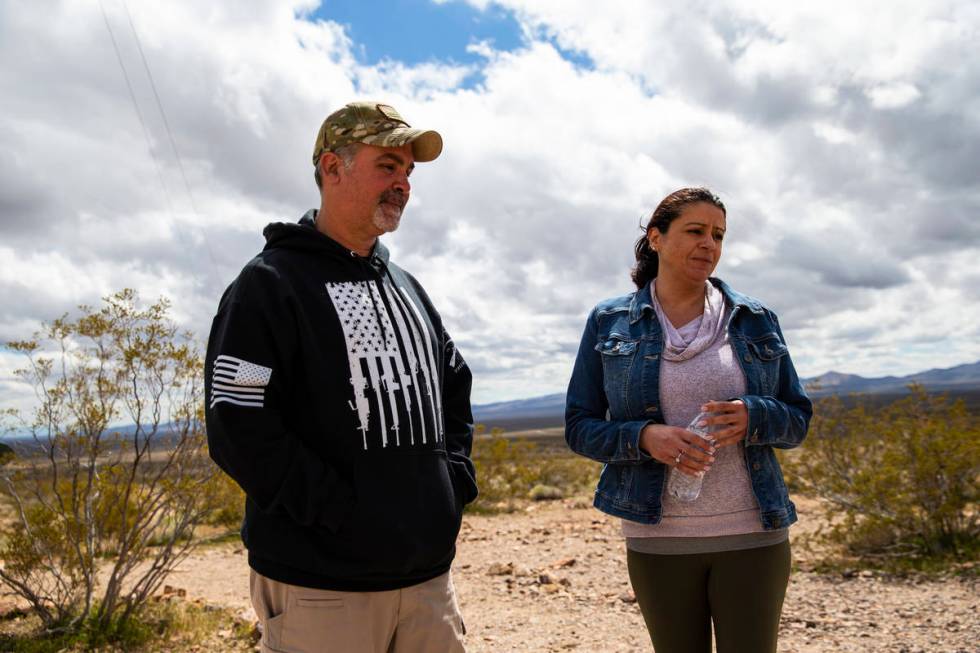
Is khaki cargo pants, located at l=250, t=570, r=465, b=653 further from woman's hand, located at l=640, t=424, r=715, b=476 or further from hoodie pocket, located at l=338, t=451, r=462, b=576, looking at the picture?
woman's hand, located at l=640, t=424, r=715, b=476

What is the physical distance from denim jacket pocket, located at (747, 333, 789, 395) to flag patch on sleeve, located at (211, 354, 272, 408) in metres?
1.50

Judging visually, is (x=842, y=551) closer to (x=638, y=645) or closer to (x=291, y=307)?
(x=638, y=645)

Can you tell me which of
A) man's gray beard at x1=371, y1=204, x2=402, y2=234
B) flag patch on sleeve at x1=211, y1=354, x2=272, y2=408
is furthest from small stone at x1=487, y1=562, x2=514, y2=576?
flag patch on sleeve at x1=211, y1=354, x2=272, y2=408

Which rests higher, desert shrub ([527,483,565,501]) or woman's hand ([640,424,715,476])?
woman's hand ([640,424,715,476])

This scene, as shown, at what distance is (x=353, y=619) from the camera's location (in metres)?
1.93

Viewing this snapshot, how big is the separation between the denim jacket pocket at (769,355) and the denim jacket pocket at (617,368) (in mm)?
381

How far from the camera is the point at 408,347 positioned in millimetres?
2162

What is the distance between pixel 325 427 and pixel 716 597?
124 centimetres

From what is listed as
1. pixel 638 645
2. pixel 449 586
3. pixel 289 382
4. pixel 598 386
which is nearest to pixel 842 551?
pixel 638 645

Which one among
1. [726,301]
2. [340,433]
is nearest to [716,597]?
[726,301]

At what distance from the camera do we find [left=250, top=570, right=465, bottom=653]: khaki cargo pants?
191 centimetres

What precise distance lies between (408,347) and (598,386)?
2.63ft

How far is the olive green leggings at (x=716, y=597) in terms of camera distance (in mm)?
2266

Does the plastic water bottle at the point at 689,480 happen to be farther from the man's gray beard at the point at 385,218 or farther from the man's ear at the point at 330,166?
the man's ear at the point at 330,166
